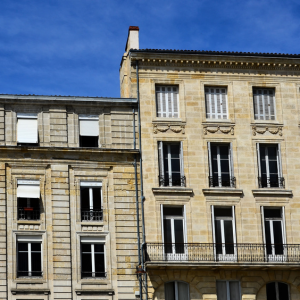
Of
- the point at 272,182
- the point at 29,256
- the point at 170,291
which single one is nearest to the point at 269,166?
the point at 272,182

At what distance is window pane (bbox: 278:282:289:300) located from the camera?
35459 mm

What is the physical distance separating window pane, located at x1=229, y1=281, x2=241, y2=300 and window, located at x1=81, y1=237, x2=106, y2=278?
5.81 m

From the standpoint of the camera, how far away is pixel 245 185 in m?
36.4

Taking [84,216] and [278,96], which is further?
[278,96]

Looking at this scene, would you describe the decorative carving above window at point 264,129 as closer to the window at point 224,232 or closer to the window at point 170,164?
the window at point 170,164

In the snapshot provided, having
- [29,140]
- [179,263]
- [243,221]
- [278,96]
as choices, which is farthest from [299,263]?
[29,140]

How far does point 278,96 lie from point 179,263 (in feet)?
32.5

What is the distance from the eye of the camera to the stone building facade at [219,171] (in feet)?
115

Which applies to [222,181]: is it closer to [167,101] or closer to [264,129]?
[264,129]

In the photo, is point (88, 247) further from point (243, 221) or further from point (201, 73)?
point (201, 73)

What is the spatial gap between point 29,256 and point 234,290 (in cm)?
936

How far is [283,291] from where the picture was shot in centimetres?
3550

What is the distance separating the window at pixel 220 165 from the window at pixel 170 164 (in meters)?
1.42

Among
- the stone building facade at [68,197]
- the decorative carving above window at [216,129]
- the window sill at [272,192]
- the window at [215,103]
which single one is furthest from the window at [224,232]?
the window at [215,103]
